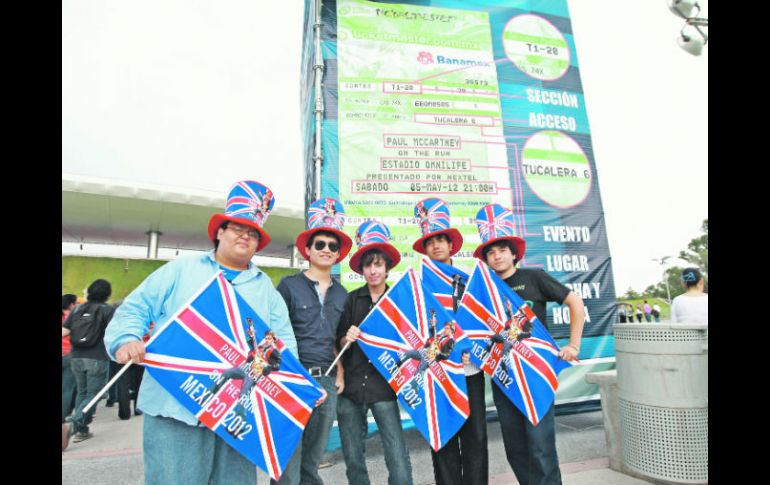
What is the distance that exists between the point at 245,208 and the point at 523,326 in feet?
6.17

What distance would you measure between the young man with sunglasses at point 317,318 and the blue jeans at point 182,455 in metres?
0.39

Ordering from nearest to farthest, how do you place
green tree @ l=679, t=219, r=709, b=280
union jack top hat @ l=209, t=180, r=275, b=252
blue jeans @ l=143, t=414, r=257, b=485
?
blue jeans @ l=143, t=414, r=257, b=485 → union jack top hat @ l=209, t=180, r=275, b=252 → green tree @ l=679, t=219, r=709, b=280

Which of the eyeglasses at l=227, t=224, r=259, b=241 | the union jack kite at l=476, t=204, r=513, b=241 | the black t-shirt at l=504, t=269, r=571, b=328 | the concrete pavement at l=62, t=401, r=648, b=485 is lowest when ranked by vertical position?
the concrete pavement at l=62, t=401, r=648, b=485

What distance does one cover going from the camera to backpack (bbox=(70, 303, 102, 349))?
15.0 feet

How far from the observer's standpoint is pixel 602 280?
5336 millimetres

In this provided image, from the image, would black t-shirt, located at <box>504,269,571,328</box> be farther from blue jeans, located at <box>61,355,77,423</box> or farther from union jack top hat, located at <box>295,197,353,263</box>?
blue jeans, located at <box>61,355,77,423</box>

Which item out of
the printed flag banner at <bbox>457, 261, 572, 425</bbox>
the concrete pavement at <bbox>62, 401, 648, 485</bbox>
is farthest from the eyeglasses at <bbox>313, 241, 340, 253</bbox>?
the concrete pavement at <bbox>62, 401, 648, 485</bbox>

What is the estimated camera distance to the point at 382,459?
3.74 meters

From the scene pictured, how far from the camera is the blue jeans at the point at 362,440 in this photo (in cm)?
227

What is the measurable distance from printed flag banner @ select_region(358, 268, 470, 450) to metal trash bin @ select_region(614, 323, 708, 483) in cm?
155

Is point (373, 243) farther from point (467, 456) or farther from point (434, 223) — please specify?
point (467, 456)

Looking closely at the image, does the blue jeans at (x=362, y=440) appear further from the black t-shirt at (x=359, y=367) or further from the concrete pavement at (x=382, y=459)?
the concrete pavement at (x=382, y=459)
